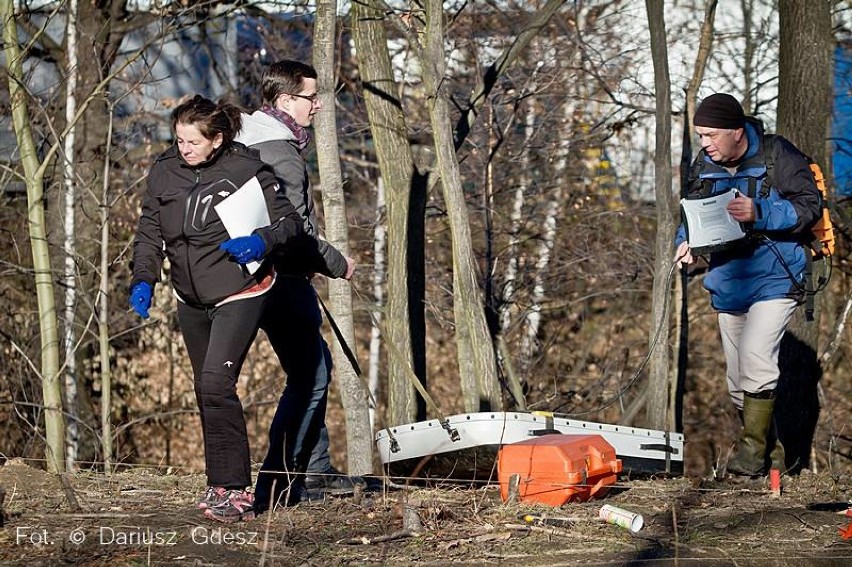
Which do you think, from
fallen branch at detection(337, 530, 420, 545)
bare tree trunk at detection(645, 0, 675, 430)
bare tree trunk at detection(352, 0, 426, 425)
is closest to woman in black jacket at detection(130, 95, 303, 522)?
fallen branch at detection(337, 530, 420, 545)

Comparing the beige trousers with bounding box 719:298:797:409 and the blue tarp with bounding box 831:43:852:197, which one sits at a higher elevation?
the blue tarp with bounding box 831:43:852:197

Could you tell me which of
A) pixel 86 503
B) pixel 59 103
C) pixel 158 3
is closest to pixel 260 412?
pixel 59 103

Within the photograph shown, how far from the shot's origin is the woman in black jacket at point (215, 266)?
4.71m

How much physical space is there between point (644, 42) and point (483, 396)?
6.35 metres

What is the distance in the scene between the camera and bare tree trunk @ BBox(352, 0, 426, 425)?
306 inches

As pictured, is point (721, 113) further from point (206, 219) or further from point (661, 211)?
point (206, 219)

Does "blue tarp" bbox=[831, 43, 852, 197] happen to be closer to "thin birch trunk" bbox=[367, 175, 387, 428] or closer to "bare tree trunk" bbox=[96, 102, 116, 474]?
"thin birch trunk" bbox=[367, 175, 387, 428]

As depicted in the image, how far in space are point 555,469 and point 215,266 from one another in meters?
1.73

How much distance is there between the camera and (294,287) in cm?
521

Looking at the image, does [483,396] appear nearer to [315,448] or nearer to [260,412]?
[315,448]

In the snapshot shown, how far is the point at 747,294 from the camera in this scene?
6.02 meters

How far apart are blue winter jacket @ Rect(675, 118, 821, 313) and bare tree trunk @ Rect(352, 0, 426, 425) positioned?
234 centimetres

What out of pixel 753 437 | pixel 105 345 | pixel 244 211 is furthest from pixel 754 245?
pixel 105 345

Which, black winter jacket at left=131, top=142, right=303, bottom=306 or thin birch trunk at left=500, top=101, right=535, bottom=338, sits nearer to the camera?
black winter jacket at left=131, top=142, right=303, bottom=306
